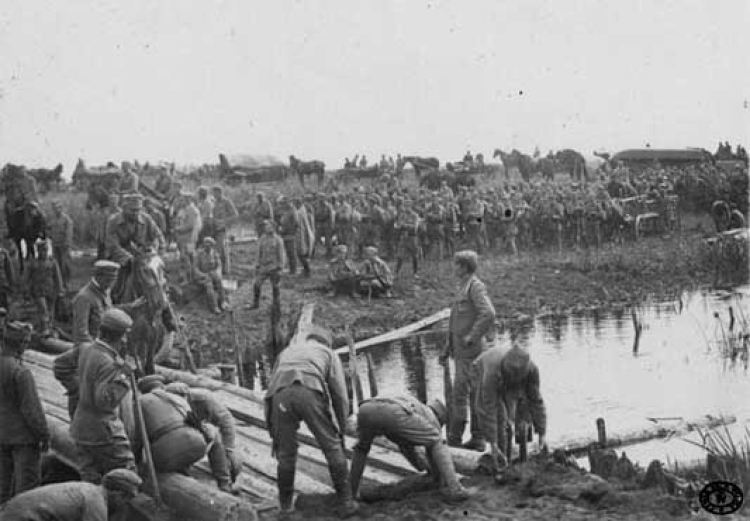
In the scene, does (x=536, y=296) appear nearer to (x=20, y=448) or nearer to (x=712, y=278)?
(x=712, y=278)

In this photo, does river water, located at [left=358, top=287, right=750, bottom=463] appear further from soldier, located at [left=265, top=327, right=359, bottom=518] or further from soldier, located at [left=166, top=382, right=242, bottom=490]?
soldier, located at [left=166, top=382, right=242, bottom=490]

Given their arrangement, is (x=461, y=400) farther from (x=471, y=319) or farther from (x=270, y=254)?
(x=270, y=254)

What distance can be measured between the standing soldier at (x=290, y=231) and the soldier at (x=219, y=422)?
12802mm

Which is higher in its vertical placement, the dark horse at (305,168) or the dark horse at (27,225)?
the dark horse at (305,168)

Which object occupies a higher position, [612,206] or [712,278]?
[612,206]

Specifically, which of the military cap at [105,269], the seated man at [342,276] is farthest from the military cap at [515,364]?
the seated man at [342,276]

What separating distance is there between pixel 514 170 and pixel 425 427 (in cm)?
3246

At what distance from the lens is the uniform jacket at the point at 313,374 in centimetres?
643

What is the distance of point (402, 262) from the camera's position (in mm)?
22531

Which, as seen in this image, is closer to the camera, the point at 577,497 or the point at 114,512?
the point at 114,512

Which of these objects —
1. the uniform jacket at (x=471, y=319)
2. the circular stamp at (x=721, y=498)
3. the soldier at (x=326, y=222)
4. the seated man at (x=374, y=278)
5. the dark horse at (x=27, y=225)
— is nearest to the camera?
the circular stamp at (x=721, y=498)

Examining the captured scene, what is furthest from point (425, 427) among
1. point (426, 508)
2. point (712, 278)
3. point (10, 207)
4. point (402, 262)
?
point (712, 278)

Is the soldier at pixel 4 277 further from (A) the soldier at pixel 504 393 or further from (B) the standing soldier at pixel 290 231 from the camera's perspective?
(A) the soldier at pixel 504 393

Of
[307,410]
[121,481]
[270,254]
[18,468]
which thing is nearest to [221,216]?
[270,254]
